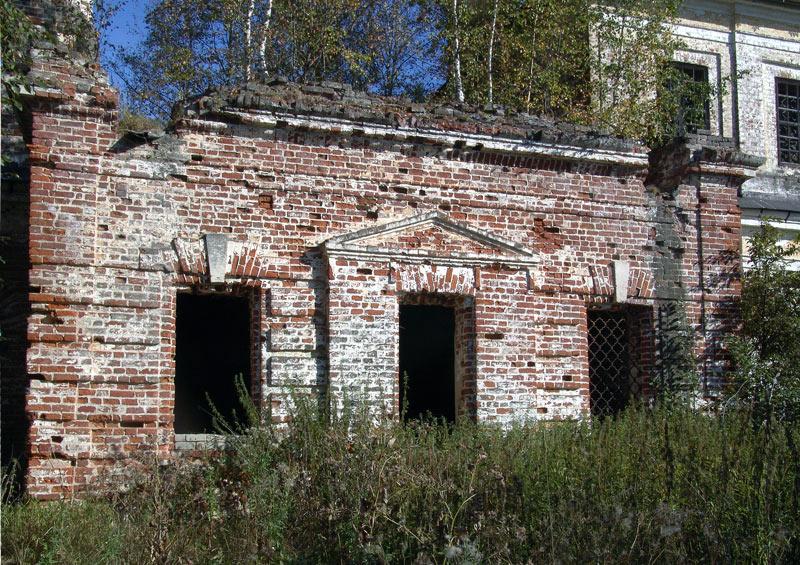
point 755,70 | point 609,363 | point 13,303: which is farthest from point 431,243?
point 755,70

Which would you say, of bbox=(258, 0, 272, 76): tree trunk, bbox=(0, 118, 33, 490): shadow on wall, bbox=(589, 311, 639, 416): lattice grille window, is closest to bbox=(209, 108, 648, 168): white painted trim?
bbox=(589, 311, 639, 416): lattice grille window

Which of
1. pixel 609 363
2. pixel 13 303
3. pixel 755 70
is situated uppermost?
pixel 755 70

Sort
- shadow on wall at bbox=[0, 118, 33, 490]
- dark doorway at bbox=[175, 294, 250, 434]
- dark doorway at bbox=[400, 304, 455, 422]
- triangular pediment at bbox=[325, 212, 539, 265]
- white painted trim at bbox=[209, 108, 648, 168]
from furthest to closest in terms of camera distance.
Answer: dark doorway at bbox=[400, 304, 455, 422]
dark doorway at bbox=[175, 294, 250, 434]
shadow on wall at bbox=[0, 118, 33, 490]
triangular pediment at bbox=[325, 212, 539, 265]
white painted trim at bbox=[209, 108, 648, 168]

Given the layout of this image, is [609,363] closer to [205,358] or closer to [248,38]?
[205,358]

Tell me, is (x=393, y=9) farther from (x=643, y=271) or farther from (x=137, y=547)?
(x=137, y=547)

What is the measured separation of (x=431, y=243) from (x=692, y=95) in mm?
10675

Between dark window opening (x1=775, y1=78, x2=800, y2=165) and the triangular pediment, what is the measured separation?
13666mm

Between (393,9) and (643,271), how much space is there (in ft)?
40.0

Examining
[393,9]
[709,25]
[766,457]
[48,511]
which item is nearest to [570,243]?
[766,457]

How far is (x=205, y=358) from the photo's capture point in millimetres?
11703

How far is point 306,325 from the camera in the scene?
8.93 m

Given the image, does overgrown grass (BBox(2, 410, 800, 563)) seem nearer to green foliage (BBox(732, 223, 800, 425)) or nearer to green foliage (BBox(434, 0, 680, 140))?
green foliage (BBox(732, 223, 800, 425))

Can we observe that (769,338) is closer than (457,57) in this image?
Yes

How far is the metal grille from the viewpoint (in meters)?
10.6
